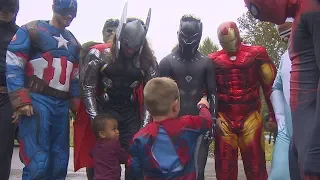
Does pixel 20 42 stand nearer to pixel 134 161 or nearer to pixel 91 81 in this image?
pixel 91 81

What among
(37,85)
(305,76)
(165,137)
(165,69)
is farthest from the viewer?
(165,69)

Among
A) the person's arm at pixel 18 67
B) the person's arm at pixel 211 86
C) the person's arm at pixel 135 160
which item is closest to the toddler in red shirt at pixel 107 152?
the person's arm at pixel 135 160

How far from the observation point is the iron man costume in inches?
185

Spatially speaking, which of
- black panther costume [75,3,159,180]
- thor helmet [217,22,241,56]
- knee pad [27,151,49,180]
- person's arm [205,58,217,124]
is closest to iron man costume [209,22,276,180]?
thor helmet [217,22,241,56]

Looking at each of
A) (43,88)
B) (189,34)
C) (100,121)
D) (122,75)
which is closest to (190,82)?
(189,34)

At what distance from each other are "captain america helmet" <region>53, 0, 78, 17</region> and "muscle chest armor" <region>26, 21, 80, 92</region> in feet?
0.50

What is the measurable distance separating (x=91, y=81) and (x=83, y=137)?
0.59 metres

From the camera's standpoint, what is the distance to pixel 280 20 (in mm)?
2186

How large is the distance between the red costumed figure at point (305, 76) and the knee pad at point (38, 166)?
2368mm

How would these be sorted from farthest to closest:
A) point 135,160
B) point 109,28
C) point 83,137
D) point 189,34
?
1. point 109,28
2. point 189,34
3. point 83,137
4. point 135,160

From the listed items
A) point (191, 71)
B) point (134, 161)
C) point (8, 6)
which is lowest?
point (134, 161)

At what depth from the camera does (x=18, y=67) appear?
12.8ft

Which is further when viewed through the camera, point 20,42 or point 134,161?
point 20,42

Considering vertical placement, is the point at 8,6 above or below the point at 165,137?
above
